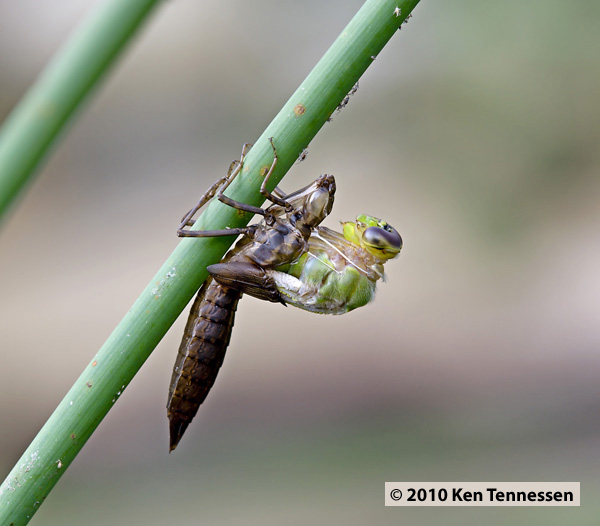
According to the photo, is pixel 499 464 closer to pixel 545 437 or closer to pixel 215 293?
pixel 545 437

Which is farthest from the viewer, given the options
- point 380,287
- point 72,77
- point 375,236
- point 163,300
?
point 380,287

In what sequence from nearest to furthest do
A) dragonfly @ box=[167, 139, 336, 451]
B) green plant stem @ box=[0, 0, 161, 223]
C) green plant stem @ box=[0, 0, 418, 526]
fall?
1. green plant stem @ box=[0, 0, 161, 223]
2. green plant stem @ box=[0, 0, 418, 526]
3. dragonfly @ box=[167, 139, 336, 451]

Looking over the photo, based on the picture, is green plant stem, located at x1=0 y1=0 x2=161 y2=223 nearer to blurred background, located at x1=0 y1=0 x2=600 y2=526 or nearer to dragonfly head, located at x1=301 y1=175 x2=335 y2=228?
dragonfly head, located at x1=301 y1=175 x2=335 y2=228

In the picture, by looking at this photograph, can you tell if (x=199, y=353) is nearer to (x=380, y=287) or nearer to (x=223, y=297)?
(x=223, y=297)

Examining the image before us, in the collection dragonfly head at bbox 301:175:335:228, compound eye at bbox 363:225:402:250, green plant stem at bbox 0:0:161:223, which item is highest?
dragonfly head at bbox 301:175:335:228

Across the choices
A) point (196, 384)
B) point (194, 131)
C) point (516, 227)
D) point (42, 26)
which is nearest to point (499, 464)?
point (516, 227)

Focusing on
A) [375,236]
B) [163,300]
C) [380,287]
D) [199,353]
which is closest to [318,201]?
[375,236]

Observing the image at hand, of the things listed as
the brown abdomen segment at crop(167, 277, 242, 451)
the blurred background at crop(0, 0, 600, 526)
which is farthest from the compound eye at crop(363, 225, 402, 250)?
the blurred background at crop(0, 0, 600, 526)
